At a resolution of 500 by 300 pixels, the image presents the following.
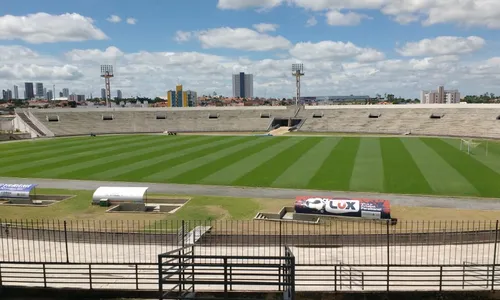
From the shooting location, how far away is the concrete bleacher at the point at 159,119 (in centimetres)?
8994

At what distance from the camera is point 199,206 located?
28.1 m

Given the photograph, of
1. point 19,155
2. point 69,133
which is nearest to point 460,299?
point 19,155

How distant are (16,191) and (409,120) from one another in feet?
242

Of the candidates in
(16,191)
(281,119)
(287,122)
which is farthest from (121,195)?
(287,122)

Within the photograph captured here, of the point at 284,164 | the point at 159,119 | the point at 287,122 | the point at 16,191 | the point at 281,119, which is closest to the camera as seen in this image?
the point at 16,191

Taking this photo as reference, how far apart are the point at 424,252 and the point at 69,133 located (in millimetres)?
81113

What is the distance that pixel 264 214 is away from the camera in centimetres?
2558

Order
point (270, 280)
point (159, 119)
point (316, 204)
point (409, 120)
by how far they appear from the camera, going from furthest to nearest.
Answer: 1. point (159, 119)
2. point (409, 120)
3. point (316, 204)
4. point (270, 280)

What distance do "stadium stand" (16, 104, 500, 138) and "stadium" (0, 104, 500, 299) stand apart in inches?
31.3

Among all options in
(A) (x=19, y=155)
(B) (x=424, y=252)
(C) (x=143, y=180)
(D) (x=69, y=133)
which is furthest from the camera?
(D) (x=69, y=133)

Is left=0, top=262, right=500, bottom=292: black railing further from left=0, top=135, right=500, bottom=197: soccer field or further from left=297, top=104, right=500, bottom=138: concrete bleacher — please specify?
left=297, top=104, right=500, bottom=138: concrete bleacher

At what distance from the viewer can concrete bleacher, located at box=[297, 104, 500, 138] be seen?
74.1 meters

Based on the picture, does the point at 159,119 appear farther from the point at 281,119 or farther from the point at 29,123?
the point at 281,119

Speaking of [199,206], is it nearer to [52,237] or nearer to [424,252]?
[52,237]
